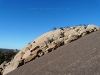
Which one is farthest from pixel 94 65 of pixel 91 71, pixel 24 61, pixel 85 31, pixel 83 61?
pixel 85 31

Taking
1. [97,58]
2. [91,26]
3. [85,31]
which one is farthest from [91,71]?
[91,26]

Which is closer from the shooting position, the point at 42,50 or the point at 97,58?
the point at 97,58

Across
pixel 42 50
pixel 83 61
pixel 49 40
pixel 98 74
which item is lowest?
pixel 98 74

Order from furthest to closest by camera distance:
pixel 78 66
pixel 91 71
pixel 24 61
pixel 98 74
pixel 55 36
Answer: pixel 55 36
pixel 24 61
pixel 78 66
pixel 91 71
pixel 98 74

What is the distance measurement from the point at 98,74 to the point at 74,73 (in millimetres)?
970

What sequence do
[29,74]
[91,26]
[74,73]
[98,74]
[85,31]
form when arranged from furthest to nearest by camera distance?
[91,26] → [85,31] → [29,74] → [74,73] → [98,74]

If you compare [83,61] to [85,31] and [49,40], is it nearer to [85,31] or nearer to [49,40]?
[85,31]

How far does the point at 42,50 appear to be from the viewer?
1503cm

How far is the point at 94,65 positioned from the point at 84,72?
1.55 feet

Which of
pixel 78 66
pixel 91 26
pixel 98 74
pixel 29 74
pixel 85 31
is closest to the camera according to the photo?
pixel 98 74

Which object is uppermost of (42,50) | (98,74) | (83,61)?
(42,50)

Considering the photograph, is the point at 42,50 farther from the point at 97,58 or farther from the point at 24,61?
the point at 97,58

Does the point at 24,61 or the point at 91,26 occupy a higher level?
the point at 91,26

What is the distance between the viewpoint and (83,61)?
6.91 m
